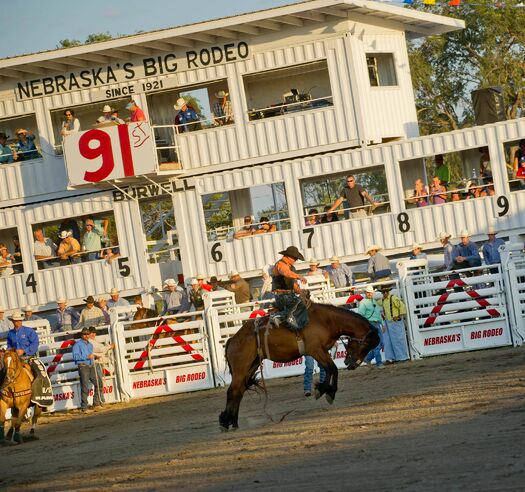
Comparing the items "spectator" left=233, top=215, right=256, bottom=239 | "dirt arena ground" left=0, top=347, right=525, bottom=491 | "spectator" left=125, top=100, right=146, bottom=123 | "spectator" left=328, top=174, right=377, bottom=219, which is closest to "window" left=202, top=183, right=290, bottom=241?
"spectator" left=233, top=215, right=256, bottom=239

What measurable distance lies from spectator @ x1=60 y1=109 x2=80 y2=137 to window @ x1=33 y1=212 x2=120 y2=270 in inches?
95.9

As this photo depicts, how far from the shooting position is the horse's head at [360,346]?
18891 millimetres

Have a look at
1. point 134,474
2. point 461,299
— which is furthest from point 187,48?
point 134,474

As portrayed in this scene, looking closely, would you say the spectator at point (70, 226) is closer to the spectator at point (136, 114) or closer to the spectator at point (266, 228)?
the spectator at point (136, 114)

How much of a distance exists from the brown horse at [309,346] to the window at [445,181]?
10424mm

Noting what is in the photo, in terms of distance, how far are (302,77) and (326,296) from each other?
839 cm

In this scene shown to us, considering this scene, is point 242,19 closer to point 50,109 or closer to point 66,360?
point 50,109

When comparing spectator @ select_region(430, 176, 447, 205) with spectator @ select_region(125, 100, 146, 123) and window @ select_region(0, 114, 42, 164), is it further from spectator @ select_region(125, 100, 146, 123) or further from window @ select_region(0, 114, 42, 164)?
window @ select_region(0, 114, 42, 164)

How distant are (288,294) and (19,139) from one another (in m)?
17.0

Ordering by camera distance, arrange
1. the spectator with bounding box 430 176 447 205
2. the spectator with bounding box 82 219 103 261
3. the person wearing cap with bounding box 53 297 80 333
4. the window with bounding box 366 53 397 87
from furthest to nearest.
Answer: the spectator with bounding box 82 219 103 261 → the window with bounding box 366 53 397 87 → the spectator with bounding box 430 176 447 205 → the person wearing cap with bounding box 53 297 80 333

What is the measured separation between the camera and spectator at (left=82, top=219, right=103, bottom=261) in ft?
105

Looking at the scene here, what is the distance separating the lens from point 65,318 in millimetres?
28891

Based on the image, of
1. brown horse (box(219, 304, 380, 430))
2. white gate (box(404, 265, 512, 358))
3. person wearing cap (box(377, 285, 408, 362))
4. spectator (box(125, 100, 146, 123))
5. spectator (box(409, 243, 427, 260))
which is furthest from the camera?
spectator (box(125, 100, 146, 123))

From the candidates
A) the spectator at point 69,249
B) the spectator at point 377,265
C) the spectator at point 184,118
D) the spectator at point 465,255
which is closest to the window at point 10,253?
the spectator at point 69,249
